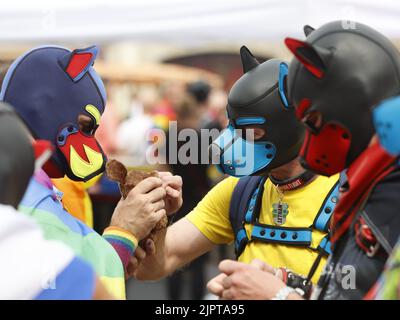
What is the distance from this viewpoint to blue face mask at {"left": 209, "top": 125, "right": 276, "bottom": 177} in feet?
8.56

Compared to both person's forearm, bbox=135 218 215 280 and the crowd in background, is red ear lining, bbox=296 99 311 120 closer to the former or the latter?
person's forearm, bbox=135 218 215 280

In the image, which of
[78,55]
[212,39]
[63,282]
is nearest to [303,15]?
[212,39]

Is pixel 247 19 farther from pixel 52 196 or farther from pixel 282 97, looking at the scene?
pixel 52 196

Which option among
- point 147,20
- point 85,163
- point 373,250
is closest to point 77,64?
point 85,163

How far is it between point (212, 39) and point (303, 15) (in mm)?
759

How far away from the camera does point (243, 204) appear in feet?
9.04

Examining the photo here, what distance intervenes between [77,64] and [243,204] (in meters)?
0.84

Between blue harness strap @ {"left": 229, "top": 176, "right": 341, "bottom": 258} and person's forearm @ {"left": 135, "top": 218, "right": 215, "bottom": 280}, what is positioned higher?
blue harness strap @ {"left": 229, "top": 176, "right": 341, "bottom": 258}

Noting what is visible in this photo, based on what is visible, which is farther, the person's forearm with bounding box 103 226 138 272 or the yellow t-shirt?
the yellow t-shirt

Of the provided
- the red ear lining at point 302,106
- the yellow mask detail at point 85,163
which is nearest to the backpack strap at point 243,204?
the yellow mask detail at point 85,163

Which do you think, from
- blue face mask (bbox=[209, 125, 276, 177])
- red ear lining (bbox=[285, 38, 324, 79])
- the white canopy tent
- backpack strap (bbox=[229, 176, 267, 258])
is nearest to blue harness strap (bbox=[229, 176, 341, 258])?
backpack strap (bbox=[229, 176, 267, 258])

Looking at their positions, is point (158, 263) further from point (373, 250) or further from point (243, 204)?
point (373, 250)

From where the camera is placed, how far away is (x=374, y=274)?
1797mm

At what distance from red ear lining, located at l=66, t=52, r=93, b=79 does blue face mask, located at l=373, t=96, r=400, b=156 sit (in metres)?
1.28
